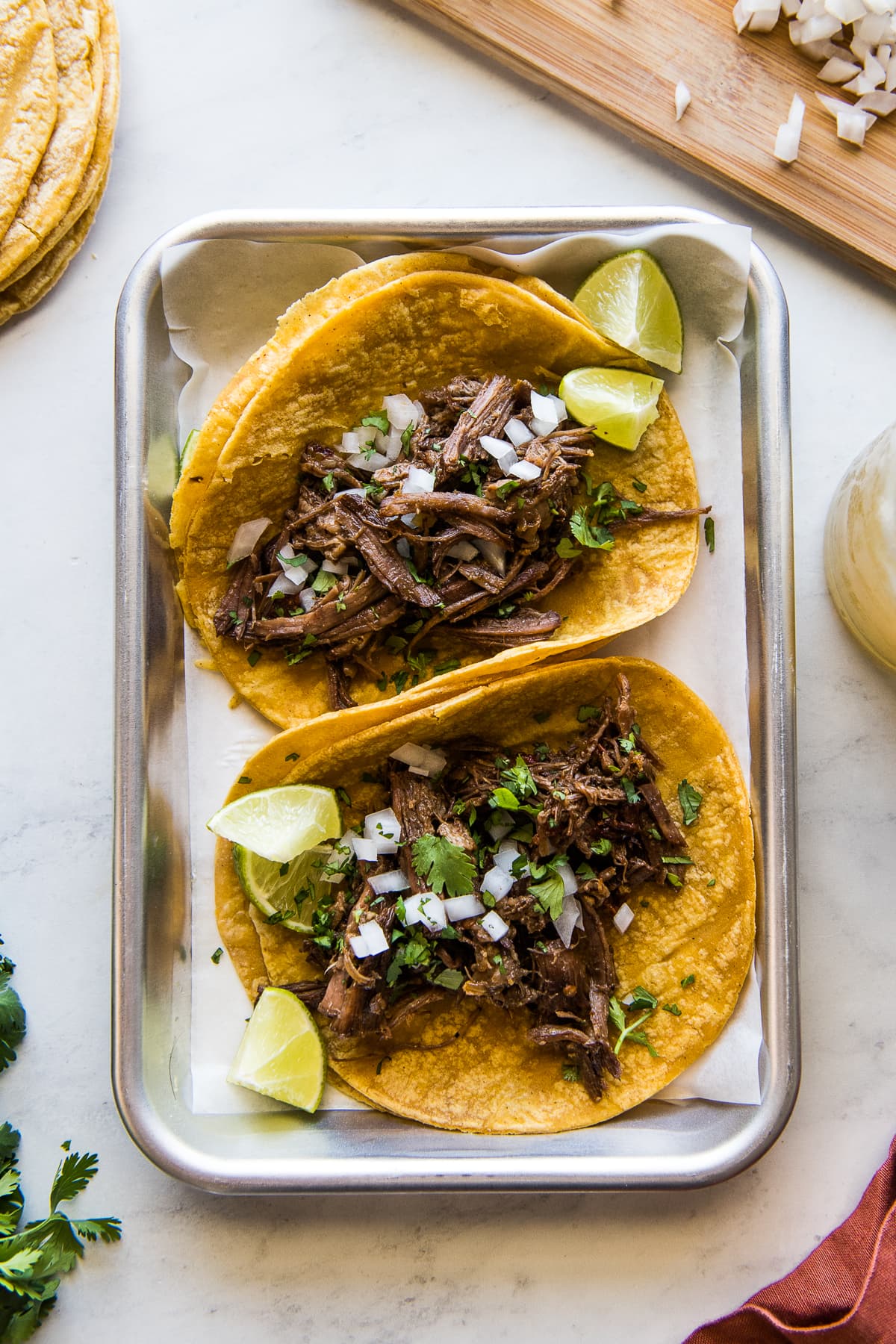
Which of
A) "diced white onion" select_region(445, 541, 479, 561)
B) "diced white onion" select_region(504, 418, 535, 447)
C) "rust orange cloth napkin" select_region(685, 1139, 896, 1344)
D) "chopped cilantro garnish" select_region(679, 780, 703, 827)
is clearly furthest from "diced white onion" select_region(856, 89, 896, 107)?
"rust orange cloth napkin" select_region(685, 1139, 896, 1344)

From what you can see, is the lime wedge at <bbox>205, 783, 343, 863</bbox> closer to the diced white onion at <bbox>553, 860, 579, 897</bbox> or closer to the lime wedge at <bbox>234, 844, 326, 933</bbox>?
the lime wedge at <bbox>234, 844, 326, 933</bbox>

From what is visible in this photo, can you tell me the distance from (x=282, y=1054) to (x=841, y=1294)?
155 cm

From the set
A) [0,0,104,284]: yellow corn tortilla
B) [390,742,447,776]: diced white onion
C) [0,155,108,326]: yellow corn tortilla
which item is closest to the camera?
[390,742,447,776]: diced white onion

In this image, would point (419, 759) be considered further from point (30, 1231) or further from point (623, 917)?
point (30, 1231)

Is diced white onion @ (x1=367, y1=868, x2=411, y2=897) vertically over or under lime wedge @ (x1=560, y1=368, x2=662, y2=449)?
under

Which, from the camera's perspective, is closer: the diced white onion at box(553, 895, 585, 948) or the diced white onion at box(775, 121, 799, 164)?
the diced white onion at box(553, 895, 585, 948)

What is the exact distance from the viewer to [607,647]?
2.72m

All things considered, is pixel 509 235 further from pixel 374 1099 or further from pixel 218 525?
pixel 374 1099

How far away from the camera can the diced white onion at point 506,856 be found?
8.32 ft

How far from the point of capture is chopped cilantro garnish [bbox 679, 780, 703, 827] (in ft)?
8.55

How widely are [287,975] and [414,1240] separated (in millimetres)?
820

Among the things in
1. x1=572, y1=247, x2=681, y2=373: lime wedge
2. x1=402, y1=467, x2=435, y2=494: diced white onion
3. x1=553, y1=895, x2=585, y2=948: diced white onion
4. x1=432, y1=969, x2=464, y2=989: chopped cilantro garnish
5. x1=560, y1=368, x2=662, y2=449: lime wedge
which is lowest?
x1=553, y1=895, x2=585, y2=948: diced white onion

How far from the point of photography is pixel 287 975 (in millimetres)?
2635

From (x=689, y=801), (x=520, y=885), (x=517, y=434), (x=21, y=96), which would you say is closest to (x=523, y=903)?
(x=520, y=885)
